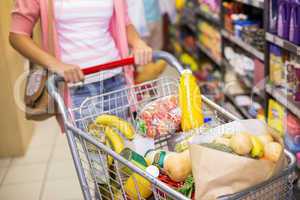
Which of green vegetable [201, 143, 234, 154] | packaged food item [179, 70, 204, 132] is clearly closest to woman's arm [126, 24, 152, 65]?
packaged food item [179, 70, 204, 132]

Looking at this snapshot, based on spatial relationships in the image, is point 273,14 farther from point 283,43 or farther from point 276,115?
point 276,115

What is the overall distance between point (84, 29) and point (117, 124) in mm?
498

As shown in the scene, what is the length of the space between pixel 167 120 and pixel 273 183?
1.84 ft

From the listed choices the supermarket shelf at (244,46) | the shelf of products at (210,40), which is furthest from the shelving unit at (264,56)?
the shelf of products at (210,40)

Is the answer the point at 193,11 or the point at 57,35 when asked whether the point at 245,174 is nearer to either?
the point at 57,35

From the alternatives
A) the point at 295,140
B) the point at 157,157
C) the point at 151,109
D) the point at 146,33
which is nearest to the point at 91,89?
the point at 151,109

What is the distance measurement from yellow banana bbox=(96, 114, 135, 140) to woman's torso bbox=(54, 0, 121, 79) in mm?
360

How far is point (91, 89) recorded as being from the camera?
210 cm

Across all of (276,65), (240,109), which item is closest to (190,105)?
(276,65)

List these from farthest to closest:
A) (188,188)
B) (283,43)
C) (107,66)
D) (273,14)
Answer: (273,14) → (283,43) → (107,66) → (188,188)

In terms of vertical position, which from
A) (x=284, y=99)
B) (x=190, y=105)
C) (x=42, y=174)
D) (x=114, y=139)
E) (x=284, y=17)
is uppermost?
(x=284, y=17)

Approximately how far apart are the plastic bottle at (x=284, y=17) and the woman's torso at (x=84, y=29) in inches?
46.0

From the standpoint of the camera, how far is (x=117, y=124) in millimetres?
1773

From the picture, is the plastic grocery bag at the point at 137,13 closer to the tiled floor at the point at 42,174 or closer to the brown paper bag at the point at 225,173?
the tiled floor at the point at 42,174
